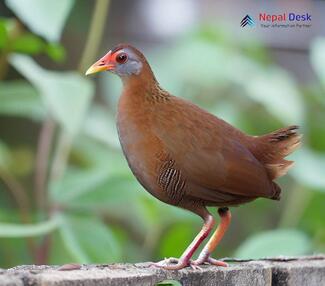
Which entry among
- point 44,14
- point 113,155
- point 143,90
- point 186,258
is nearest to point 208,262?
point 186,258

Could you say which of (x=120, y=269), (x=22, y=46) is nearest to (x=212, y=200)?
(x=120, y=269)

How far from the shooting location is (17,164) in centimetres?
370

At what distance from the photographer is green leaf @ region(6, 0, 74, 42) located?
7.74ft

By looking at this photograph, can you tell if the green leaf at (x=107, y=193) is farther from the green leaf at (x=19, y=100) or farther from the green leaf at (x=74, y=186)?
the green leaf at (x=19, y=100)

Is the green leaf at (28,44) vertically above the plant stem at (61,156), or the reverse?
the green leaf at (28,44)

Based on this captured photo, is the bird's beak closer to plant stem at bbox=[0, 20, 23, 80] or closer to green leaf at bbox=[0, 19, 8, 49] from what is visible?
green leaf at bbox=[0, 19, 8, 49]

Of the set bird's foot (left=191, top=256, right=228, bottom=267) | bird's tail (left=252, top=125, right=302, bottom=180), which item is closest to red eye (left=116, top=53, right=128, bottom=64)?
bird's tail (left=252, top=125, right=302, bottom=180)

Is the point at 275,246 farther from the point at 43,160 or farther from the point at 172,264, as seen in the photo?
the point at 172,264

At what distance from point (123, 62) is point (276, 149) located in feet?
1.34

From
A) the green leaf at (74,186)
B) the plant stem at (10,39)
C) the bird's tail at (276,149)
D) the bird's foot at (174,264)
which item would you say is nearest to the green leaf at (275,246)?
the green leaf at (74,186)

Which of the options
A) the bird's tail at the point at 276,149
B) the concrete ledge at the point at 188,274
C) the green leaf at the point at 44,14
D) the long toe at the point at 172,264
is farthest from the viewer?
the green leaf at the point at 44,14

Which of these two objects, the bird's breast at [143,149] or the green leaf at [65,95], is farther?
the green leaf at [65,95]

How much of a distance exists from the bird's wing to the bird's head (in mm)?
122

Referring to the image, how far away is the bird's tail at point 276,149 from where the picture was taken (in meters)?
1.94
